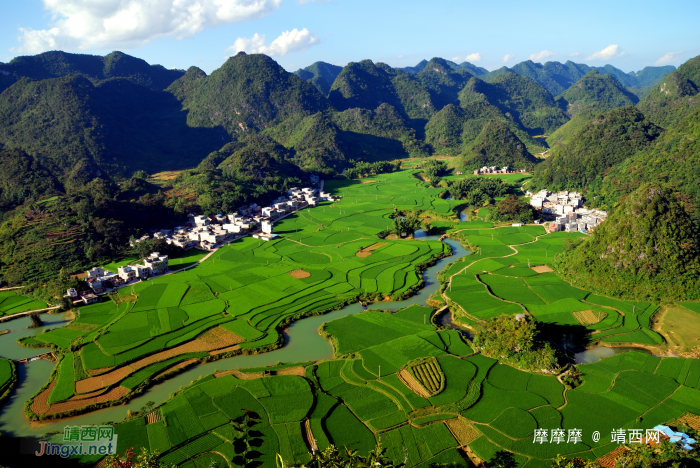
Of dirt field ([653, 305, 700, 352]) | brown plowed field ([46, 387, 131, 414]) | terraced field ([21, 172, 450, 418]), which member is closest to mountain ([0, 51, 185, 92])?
terraced field ([21, 172, 450, 418])

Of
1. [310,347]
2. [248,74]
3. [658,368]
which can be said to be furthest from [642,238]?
[248,74]

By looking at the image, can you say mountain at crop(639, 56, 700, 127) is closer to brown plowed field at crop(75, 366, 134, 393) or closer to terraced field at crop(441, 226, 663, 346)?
terraced field at crop(441, 226, 663, 346)

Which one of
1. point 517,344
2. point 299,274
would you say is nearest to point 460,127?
point 299,274

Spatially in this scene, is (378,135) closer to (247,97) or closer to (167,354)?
(247,97)

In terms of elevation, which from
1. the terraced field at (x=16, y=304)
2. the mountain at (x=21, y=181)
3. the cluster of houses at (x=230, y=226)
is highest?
the mountain at (x=21, y=181)

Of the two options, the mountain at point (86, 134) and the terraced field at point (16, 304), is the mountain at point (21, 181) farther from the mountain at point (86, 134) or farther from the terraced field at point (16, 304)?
the terraced field at point (16, 304)

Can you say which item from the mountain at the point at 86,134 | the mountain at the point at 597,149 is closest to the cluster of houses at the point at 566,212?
the mountain at the point at 597,149

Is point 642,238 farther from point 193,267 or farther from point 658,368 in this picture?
point 193,267

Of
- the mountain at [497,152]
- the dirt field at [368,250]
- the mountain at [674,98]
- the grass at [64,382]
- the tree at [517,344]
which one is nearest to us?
the grass at [64,382]
